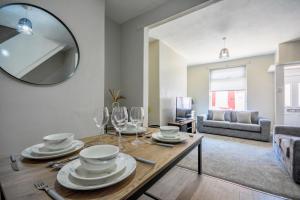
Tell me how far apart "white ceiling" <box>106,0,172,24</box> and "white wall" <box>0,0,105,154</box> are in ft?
1.10

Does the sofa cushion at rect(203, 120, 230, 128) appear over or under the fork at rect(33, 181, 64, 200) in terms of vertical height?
under

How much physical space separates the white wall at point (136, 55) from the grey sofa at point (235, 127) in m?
2.96

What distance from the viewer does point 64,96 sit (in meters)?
1.64

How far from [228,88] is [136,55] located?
14.5 ft

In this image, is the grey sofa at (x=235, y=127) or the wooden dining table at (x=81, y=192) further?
the grey sofa at (x=235, y=127)

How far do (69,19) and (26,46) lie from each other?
0.59 metres

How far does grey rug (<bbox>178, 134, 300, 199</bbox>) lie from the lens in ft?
5.76

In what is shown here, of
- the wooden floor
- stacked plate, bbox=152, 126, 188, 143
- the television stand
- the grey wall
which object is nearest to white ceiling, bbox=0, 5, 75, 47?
stacked plate, bbox=152, 126, 188, 143

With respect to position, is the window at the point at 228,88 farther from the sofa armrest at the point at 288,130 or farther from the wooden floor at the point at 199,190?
the wooden floor at the point at 199,190

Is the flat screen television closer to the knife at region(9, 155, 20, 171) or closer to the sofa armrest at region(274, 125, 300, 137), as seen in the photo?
the sofa armrest at region(274, 125, 300, 137)

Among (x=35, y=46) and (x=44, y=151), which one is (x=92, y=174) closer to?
(x=44, y=151)

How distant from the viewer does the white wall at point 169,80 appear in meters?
3.85

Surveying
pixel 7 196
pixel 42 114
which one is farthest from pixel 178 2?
pixel 7 196

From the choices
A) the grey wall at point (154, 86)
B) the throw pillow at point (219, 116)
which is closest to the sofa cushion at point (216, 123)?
the throw pillow at point (219, 116)
